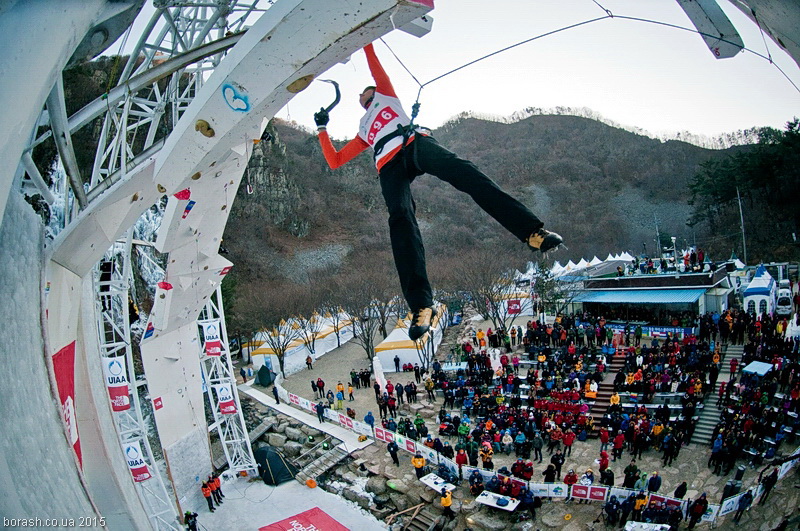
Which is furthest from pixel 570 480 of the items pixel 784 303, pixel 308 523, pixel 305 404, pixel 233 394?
pixel 784 303

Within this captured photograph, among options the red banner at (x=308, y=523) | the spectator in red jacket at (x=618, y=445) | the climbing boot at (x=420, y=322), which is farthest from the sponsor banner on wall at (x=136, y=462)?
the spectator in red jacket at (x=618, y=445)

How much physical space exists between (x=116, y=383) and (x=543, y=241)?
1019 centimetres

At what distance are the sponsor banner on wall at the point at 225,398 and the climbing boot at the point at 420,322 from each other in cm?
1265

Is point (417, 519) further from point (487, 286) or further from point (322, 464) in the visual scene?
point (487, 286)

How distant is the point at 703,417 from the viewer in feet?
49.7

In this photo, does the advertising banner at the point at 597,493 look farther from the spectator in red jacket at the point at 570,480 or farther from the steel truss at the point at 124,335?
the steel truss at the point at 124,335

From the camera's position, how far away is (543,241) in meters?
3.83

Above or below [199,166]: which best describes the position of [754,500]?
below

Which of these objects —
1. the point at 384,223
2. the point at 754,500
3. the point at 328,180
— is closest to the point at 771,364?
the point at 754,500

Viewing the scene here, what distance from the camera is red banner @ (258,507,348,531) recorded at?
13086mm

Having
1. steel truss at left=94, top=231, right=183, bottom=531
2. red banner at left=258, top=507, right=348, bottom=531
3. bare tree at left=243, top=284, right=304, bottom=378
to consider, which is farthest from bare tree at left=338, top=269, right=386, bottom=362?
steel truss at left=94, top=231, right=183, bottom=531

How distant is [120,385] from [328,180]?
60.9 meters

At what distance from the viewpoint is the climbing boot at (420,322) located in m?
4.16

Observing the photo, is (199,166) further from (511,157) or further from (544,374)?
(511,157)
